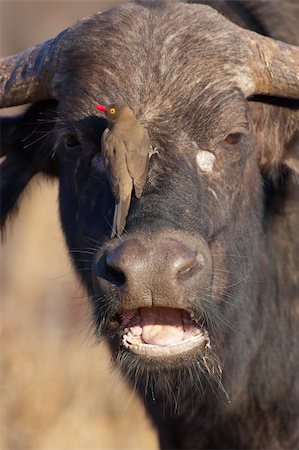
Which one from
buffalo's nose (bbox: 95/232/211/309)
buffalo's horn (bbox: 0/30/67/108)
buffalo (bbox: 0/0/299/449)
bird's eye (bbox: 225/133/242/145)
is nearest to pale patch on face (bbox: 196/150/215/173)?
buffalo (bbox: 0/0/299/449)

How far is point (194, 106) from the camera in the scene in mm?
5090

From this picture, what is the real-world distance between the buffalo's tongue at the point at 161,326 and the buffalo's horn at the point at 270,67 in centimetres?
118

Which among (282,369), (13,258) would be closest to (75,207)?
(282,369)

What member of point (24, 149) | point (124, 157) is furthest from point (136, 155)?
point (24, 149)

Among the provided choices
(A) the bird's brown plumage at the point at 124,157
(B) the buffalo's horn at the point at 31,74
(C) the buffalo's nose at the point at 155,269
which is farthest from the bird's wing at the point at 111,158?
(B) the buffalo's horn at the point at 31,74

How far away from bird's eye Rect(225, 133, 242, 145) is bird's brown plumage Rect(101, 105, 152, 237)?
1.61 feet

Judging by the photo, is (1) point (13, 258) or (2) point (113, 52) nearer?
(2) point (113, 52)

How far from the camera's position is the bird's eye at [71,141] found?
17.6 ft

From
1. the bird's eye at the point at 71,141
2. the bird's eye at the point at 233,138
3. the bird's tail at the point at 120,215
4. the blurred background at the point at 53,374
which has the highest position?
the bird's tail at the point at 120,215

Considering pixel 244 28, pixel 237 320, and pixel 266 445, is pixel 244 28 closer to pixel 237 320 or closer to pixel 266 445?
pixel 237 320

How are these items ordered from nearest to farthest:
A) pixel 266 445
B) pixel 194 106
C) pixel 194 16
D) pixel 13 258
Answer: pixel 194 106
pixel 194 16
pixel 266 445
pixel 13 258

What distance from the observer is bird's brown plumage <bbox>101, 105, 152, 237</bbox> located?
4691 mm

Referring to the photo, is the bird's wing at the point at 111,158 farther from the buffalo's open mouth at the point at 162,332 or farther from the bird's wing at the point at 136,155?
the buffalo's open mouth at the point at 162,332

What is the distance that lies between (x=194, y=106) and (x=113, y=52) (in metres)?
0.49
